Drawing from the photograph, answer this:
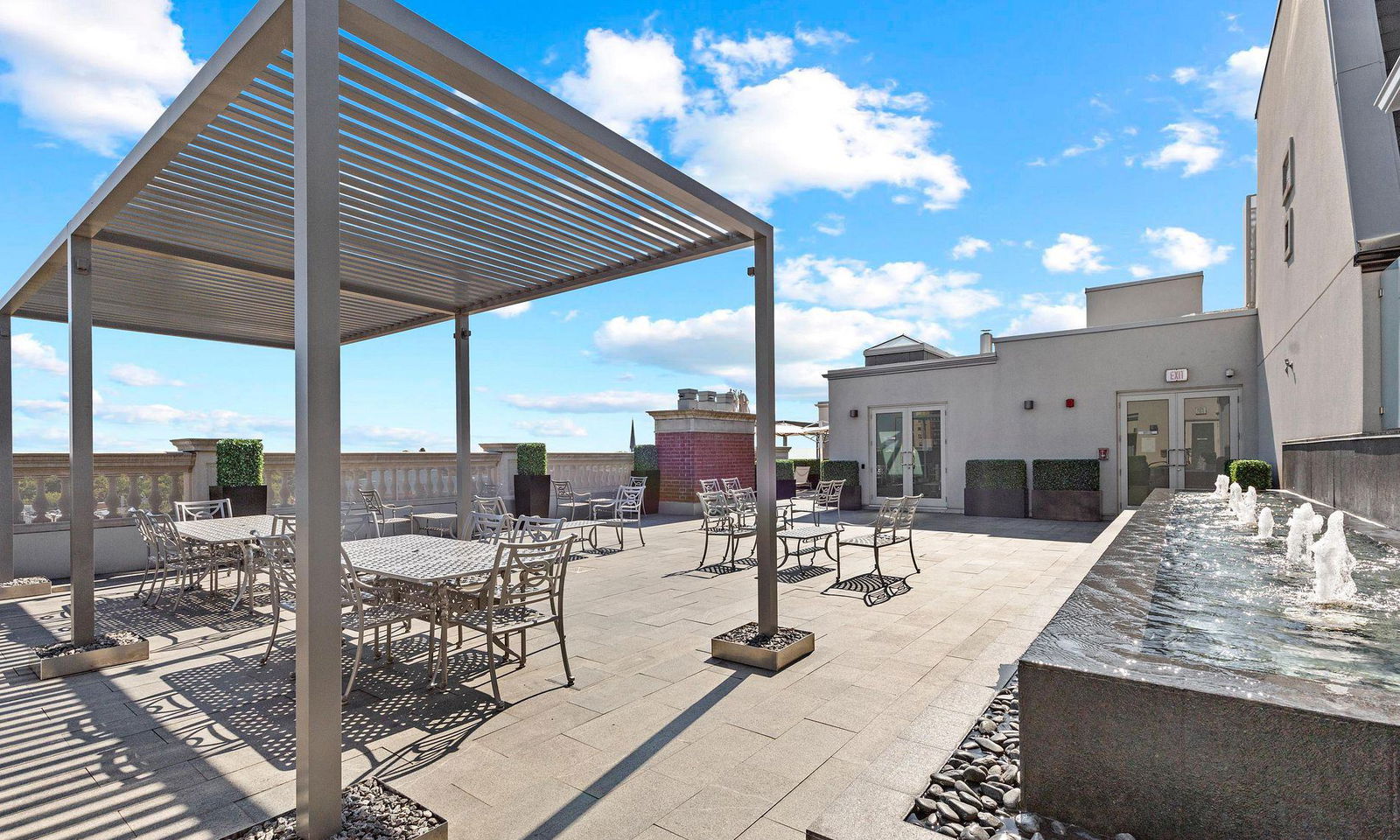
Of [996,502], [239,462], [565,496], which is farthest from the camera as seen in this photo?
[996,502]

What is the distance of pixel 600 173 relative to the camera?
3.71m

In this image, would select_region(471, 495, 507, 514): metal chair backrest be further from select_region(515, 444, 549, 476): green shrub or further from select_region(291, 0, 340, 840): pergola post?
select_region(291, 0, 340, 840): pergola post

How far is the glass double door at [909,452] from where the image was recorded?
12906 mm

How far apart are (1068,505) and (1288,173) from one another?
5414 millimetres

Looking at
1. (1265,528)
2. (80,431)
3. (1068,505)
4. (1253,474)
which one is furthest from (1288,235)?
(80,431)

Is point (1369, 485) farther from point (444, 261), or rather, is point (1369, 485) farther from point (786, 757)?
point (444, 261)

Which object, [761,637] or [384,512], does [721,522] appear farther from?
[384,512]

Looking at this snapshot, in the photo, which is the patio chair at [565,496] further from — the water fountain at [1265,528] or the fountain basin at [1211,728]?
the fountain basin at [1211,728]

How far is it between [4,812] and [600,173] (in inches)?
146

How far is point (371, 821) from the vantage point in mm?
2045

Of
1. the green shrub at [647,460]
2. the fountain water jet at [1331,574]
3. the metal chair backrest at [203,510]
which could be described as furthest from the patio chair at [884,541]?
the green shrub at [647,460]

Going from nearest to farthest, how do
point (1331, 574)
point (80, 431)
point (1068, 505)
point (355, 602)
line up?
point (1331, 574), point (355, 602), point (80, 431), point (1068, 505)

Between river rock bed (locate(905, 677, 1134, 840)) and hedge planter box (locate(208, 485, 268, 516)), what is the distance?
27.9 ft

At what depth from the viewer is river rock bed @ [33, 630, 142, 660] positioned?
4.06 m
